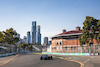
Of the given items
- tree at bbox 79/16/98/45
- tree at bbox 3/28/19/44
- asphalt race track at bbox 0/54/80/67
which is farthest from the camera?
tree at bbox 3/28/19/44

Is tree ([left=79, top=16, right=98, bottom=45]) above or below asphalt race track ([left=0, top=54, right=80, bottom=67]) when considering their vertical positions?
above

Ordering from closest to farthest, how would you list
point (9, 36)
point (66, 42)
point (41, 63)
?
point (41, 63) → point (66, 42) → point (9, 36)

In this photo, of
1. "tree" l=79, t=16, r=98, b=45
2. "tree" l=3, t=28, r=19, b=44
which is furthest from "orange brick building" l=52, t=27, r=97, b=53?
"tree" l=3, t=28, r=19, b=44

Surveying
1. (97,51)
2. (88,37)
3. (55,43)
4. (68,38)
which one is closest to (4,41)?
(55,43)

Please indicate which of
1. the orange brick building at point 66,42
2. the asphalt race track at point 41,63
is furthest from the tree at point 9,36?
the asphalt race track at point 41,63

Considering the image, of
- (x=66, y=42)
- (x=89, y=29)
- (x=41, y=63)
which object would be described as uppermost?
(x=89, y=29)

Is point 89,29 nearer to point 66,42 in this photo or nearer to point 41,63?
point 66,42

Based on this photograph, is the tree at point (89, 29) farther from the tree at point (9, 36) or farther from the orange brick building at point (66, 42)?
the tree at point (9, 36)

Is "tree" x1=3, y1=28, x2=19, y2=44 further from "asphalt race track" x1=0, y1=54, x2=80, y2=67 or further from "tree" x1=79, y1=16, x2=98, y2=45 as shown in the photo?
"asphalt race track" x1=0, y1=54, x2=80, y2=67

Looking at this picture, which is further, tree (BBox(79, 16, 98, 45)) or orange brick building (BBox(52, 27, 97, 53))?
orange brick building (BBox(52, 27, 97, 53))

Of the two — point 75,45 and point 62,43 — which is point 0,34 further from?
point 75,45

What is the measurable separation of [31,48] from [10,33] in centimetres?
8238

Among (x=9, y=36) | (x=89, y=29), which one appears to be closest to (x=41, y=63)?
(x=89, y=29)

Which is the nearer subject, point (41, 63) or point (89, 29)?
point (41, 63)
